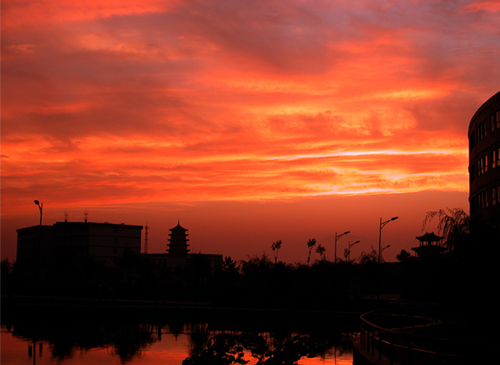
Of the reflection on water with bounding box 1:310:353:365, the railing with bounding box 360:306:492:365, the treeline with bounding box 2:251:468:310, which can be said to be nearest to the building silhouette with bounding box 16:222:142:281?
the treeline with bounding box 2:251:468:310

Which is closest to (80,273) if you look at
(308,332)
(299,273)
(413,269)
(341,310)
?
(299,273)

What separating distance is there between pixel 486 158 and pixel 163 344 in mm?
35149

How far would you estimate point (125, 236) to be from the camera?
442ft

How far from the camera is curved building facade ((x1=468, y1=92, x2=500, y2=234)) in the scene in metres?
44.4

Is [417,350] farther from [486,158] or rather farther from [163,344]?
[486,158]

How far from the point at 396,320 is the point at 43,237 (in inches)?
4639

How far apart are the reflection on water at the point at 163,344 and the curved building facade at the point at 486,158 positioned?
→ 22294 mm

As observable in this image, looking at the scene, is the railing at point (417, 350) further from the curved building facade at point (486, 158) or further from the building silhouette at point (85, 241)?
the building silhouette at point (85, 241)

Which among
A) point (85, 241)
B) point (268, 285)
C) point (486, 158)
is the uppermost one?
point (486, 158)

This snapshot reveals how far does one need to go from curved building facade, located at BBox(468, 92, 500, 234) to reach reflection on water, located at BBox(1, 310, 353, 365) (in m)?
22.3

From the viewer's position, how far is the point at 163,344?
23.5 m

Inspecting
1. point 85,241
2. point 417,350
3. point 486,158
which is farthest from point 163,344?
point 85,241

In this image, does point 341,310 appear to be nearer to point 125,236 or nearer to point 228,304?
point 228,304

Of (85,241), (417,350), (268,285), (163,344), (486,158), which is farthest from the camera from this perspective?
(85,241)
